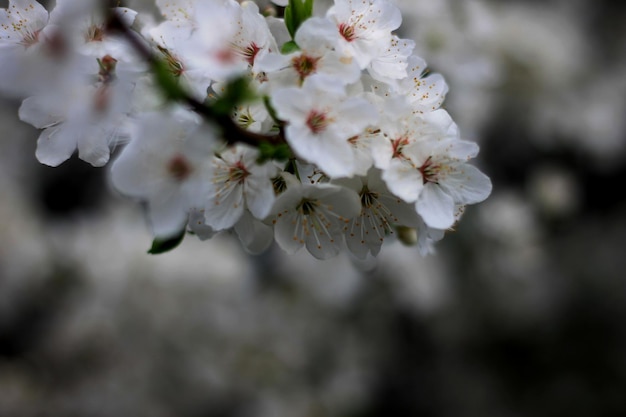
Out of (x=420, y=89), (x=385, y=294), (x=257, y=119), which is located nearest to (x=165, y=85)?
(x=257, y=119)

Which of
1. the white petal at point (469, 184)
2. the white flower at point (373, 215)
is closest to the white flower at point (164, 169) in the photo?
the white flower at point (373, 215)

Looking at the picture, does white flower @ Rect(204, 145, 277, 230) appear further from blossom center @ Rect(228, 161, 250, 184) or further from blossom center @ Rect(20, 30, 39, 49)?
blossom center @ Rect(20, 30, 39, 49)

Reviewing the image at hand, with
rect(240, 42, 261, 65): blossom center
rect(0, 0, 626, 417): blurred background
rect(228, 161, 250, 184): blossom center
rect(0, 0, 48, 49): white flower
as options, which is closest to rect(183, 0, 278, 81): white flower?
rect(240, 42, 261, 65): blossom center

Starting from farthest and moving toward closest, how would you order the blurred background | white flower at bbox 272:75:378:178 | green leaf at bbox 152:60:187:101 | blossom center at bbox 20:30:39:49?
the blurred background, blossom center at bbox 20:30:39:49, white flower at bbox 272:75:378:178, green leaf at bbox 152:60:187:101

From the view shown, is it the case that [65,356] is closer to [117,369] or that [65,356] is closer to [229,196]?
[117,369]

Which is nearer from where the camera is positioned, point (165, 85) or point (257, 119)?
point (165, 85)

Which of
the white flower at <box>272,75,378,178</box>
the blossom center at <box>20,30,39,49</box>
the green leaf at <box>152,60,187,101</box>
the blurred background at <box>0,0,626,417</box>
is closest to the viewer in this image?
the green leaf at <box>152,60,187,101</box>

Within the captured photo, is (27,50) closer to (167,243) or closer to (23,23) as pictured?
(23,23)
